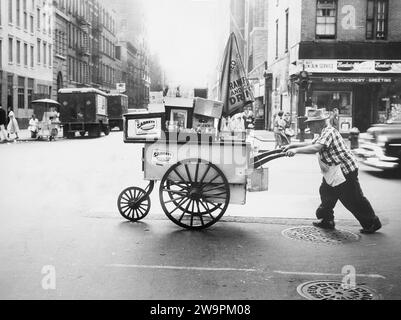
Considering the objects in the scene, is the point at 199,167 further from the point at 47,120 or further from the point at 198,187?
the point at 47,120

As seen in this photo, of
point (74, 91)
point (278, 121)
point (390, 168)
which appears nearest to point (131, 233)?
point (390, 168)

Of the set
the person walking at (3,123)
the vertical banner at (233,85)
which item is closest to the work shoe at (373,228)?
the vertical banner at (233,85)

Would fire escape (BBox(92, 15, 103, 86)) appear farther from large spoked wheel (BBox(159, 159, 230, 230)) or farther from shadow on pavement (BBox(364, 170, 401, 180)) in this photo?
large spoked wheel (BBox(159, 159, 230, 230))

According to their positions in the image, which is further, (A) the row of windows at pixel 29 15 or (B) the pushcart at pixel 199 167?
(A) the row of windows at pixel 29 15

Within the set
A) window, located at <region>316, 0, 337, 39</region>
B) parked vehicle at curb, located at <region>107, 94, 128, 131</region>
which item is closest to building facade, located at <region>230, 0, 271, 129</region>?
window, located at <region>316, 0, 337, 39</region>

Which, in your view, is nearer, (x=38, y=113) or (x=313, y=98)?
(x=313, y=98)

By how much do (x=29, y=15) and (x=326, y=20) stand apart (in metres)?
20.4

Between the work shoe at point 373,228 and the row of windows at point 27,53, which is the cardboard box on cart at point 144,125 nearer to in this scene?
the work shoe at point 373,228

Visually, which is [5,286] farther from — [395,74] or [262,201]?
[395,74]

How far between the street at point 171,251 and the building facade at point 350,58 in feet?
61.5

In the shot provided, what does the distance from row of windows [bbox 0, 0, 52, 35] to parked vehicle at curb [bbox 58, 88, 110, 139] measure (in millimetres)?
5912

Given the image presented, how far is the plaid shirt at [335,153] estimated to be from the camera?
6953 millimetres

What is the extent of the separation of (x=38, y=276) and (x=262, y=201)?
5159 mm

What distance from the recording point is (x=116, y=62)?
6719 cm
